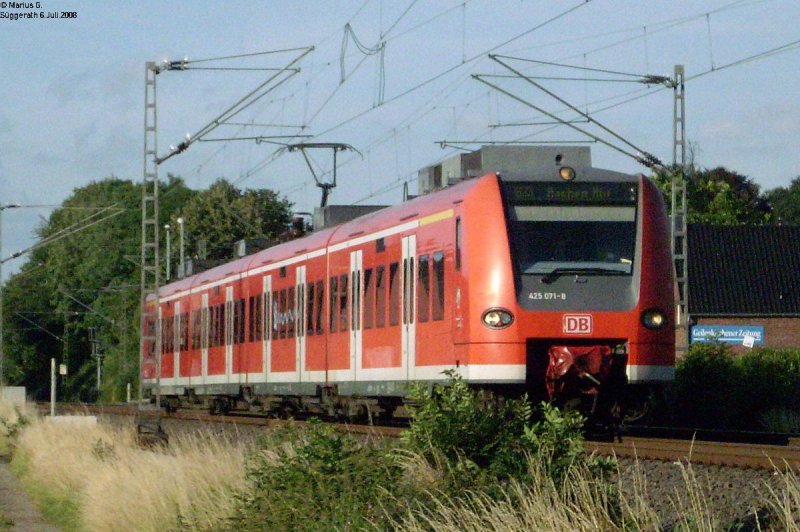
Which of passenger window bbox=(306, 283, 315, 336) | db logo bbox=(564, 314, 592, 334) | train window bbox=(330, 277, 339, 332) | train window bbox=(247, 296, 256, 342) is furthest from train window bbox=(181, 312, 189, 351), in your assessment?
db logo bbox=(564, 314, 592, 334)

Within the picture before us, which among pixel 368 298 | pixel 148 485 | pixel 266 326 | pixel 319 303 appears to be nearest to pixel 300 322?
pixel 319 303

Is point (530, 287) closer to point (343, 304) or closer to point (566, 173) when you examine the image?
point (566, 173)

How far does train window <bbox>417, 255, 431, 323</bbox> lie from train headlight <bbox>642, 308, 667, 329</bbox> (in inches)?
117

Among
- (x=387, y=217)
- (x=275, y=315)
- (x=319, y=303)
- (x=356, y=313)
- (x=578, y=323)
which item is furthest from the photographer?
(x=275, y=315)

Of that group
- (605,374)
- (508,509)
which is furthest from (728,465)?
(508,509)

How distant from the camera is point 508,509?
8711mm

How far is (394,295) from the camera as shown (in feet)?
68.3

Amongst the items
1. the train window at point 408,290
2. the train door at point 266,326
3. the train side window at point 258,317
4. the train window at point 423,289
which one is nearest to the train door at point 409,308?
the train window at point 408,290

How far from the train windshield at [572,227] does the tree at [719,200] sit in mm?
57657

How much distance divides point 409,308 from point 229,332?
13.5m

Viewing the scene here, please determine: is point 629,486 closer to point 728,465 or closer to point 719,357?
point 728,465

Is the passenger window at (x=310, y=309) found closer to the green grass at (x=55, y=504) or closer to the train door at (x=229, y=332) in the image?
the green grass at (x=55, y=504)

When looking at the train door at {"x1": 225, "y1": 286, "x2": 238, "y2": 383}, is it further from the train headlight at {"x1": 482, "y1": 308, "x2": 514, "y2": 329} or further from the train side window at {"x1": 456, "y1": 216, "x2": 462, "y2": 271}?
the train headlight at {"x1": 482, "y1": 308, "x2": 514, "y2": 329}

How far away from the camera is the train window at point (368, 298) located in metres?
21.9
